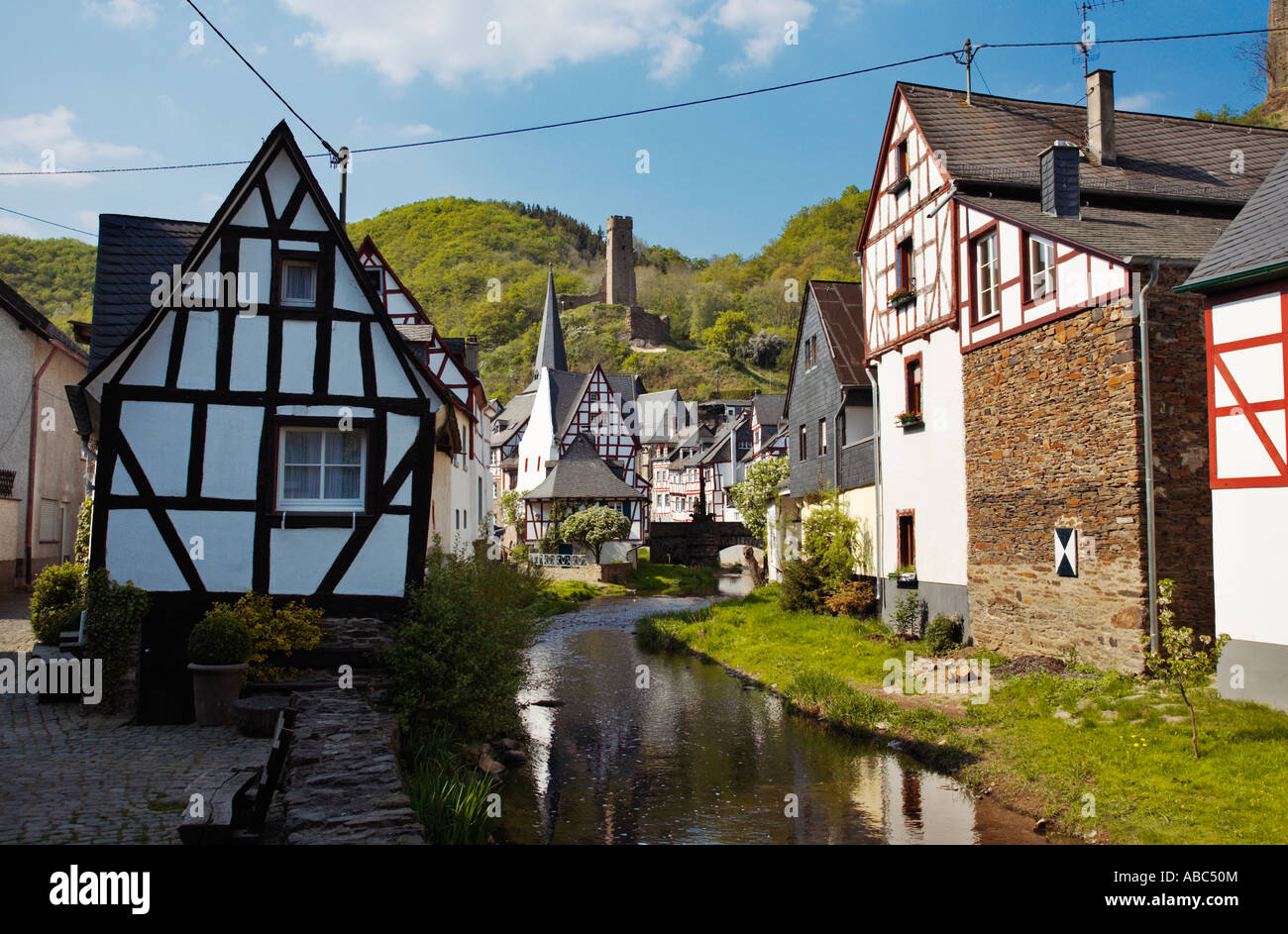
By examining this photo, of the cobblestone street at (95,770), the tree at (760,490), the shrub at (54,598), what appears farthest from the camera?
the tree at (760,490)

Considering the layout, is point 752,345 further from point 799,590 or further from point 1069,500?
point 1069,500

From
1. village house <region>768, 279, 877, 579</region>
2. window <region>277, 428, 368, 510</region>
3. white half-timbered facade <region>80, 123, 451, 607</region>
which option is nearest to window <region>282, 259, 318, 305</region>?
white half-timbered facade <region>80, 123, 451, 607</region>

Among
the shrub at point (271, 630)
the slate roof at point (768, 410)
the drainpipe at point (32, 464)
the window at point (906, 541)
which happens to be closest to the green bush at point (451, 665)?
the shrub at point (271, 630)

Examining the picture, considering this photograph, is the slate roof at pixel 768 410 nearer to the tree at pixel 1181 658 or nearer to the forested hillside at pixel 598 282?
the forested hillside at pixel 598 282

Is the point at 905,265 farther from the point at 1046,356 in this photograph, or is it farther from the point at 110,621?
the point at 110,621

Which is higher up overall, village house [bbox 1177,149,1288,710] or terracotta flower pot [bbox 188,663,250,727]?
village house [bbox 1177,149,1288,710]

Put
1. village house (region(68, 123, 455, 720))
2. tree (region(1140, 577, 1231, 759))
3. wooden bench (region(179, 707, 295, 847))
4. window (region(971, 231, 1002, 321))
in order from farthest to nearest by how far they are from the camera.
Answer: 1. window (region(971, 231, 1002, 321))
2. village house (region(68, 123, 455, 720))
3. tree (region(1140, 577, 1231, 759))
4. wooden bench (region(179, 707, 295, 847))

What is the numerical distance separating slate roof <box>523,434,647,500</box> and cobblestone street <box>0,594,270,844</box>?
105ft

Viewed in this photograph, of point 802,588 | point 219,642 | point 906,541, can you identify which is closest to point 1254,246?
point 906,541

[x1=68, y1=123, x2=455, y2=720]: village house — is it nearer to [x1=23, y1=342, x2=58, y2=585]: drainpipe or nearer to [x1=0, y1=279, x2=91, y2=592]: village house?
[x1=0, y1=279, x2=91, y2=592]: village house

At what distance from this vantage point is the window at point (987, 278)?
50.8 feet

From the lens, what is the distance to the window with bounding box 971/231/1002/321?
1547cm

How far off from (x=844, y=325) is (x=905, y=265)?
155 inches

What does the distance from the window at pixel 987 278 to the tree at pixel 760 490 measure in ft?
46.9
